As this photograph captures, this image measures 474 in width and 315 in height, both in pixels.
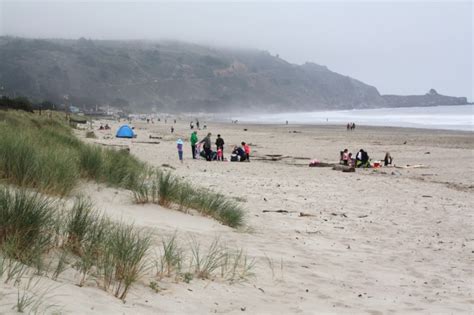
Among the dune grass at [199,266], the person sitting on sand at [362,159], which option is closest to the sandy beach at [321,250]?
the dune grass at [199,266]

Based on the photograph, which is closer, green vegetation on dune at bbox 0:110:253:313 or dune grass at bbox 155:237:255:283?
green vegetation on dune at bbox 0:110:253:313

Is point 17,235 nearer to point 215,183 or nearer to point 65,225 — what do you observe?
point 65,225

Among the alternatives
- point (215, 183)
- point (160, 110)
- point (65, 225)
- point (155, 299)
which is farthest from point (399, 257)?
point (160, 110)

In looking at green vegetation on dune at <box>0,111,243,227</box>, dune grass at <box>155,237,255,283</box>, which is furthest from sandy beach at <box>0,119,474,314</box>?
green vegetation on dune at <box>0,111,243,227</box>

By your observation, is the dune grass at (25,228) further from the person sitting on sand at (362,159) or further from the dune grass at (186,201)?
the person sitting on sand at (362,159)

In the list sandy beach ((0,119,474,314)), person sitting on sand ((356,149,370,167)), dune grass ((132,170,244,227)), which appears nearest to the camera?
sandy beach ((0,119,474,314))

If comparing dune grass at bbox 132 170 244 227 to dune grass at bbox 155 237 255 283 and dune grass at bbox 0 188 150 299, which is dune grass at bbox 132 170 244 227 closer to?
dune grass at bbox 155 237 255 283

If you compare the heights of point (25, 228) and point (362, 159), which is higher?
point (25, 228)

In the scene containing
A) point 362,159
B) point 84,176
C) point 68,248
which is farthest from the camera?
point 362,159

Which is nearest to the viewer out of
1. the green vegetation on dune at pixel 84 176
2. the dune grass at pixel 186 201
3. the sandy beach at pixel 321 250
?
the sandy beach at pixel 321 250

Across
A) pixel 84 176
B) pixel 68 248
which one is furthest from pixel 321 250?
pixel 84 176

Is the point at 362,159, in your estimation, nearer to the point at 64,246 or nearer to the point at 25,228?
the point at 64,246

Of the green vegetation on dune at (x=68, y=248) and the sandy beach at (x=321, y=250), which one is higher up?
the green vegetation on dune at (x=68, y=248)

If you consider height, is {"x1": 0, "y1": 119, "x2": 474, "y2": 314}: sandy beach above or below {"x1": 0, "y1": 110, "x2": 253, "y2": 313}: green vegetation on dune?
below
